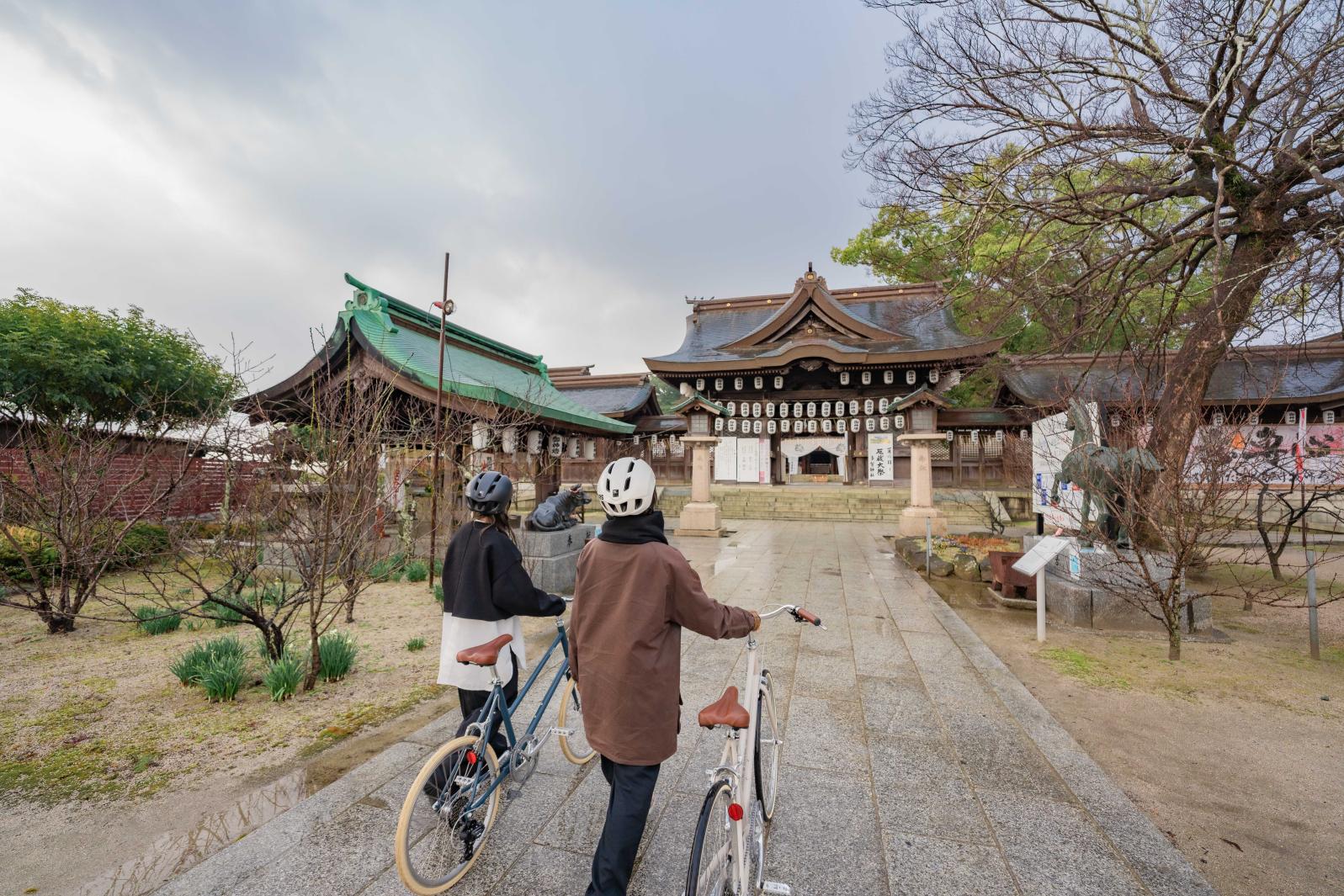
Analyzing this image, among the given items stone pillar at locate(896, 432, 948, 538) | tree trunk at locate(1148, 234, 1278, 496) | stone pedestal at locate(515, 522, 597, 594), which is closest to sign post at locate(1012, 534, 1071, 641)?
tree trunk at locate(1148, 234, 1278, 496)

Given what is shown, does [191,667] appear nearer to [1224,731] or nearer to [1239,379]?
[1224,731]

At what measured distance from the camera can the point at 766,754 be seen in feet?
8.79

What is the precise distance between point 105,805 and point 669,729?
3299 millimetres

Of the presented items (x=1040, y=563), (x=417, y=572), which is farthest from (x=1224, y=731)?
(x=417, y=572)

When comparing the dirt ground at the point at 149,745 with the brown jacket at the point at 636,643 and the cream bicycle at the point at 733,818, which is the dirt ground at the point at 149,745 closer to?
the brown jacket at the point at 636,643

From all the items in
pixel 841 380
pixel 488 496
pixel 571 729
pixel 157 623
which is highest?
pixel 841 380

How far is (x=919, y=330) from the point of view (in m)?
24.4

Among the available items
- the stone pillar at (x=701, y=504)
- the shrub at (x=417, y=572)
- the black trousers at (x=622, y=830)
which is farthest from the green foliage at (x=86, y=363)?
the black trousers at (x=622, y=830)

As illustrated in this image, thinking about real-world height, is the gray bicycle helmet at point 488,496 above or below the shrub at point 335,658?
above

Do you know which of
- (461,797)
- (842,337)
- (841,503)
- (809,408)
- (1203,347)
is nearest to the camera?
(461,797)

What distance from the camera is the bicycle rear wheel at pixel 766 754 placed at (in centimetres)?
247

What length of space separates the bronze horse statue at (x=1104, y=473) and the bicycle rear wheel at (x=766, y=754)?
5.29 m

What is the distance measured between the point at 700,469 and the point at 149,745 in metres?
12.9

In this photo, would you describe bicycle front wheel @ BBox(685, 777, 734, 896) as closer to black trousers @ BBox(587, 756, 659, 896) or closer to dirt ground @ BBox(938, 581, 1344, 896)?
black trousers @ BBox(587, 756, 659, 896)
